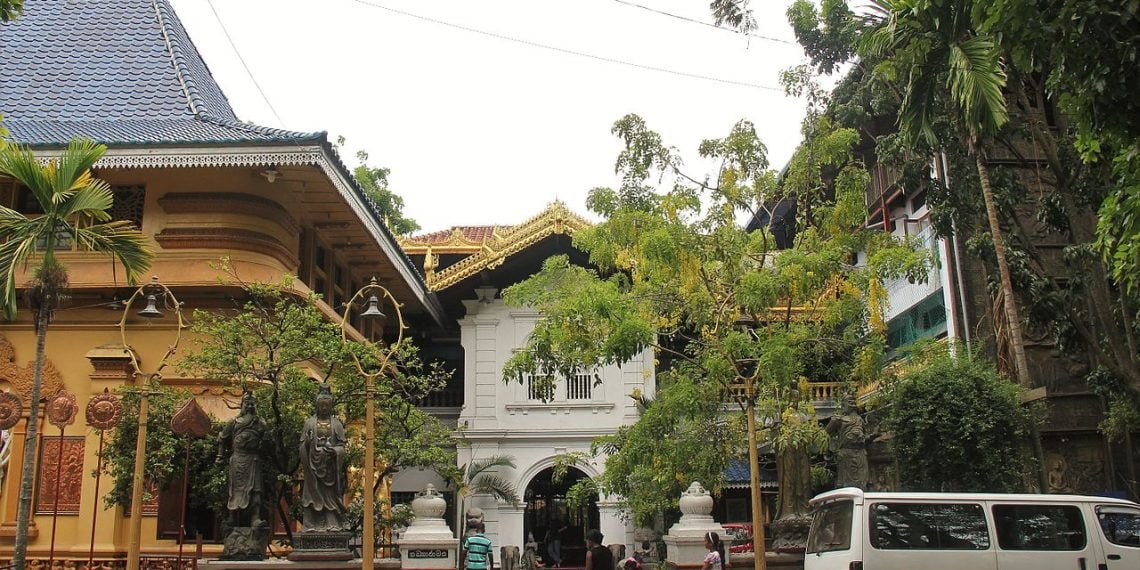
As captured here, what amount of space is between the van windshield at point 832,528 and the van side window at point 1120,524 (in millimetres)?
2374

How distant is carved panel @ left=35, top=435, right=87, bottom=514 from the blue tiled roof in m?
4.43

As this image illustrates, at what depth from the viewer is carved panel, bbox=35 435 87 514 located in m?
14.6

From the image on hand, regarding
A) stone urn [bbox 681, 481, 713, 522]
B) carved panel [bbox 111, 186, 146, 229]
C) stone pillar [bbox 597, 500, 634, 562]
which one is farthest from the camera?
stone pillar [bbox 597, 500, 634, 562]

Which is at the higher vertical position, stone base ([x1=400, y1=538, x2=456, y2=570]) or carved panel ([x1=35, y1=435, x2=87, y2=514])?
carved panel ([x1=35, y1=435, x2=87, y2=514])

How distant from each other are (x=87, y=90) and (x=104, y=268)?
146 inches

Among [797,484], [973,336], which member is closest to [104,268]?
[797,484]

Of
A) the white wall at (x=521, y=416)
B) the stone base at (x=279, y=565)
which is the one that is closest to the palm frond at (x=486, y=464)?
the white wall at (x=521, y=416)

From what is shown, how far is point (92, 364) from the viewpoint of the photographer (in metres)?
15.1

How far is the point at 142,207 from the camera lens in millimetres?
15875

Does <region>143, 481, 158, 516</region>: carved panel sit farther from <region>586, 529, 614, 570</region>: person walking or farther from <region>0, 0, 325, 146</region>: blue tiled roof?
<region>586, 529, 614, 570</region>: person walking

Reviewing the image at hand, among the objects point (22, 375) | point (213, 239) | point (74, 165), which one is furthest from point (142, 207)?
point (74, 165)

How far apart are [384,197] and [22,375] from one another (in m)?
15.5

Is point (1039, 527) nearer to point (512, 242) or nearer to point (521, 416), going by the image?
point (521, 416)

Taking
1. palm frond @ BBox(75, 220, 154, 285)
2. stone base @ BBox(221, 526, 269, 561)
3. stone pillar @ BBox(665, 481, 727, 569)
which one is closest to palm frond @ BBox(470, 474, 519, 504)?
stone pillar @ BBox(665, 481, 727, 569)
